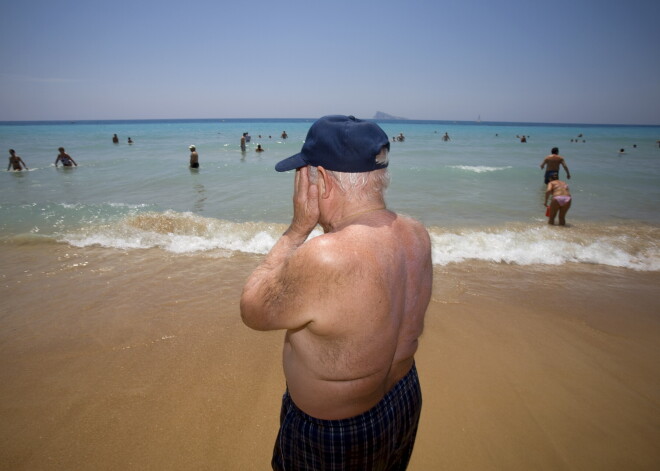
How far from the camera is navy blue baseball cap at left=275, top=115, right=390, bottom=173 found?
1.18m

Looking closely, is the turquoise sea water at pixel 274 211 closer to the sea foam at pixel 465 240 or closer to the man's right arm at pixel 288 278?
the sea foam at pixel 465 240

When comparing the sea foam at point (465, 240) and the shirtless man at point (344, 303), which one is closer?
the shirtless man at point (344, 303)

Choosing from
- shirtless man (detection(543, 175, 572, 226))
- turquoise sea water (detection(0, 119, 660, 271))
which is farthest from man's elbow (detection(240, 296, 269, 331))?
shirtless man (detection(543, 175, 572, 226))

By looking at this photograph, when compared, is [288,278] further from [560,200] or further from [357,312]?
[560,200]

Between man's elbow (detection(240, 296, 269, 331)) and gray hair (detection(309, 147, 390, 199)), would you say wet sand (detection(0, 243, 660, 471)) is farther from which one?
gray hair (detection(309, 147, 390, 199))

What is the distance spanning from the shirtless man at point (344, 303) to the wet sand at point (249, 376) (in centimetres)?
134

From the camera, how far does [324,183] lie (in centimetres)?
128

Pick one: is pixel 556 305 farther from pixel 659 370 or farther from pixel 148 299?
pixel 148 299

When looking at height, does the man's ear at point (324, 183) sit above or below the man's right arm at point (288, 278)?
above

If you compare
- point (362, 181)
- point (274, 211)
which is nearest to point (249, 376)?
point (362, 181)

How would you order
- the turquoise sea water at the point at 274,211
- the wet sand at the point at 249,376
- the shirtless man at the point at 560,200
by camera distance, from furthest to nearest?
the shirtless man at the point at 560,200 < the turquoise sea water at the point at 274,211 < the wet sand at the point at 249,376

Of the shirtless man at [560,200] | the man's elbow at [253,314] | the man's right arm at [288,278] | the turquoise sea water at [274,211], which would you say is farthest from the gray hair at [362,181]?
the shirtless man at [560,200]

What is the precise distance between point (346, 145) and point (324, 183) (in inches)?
6.8

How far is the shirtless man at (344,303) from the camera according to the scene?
1069mm
